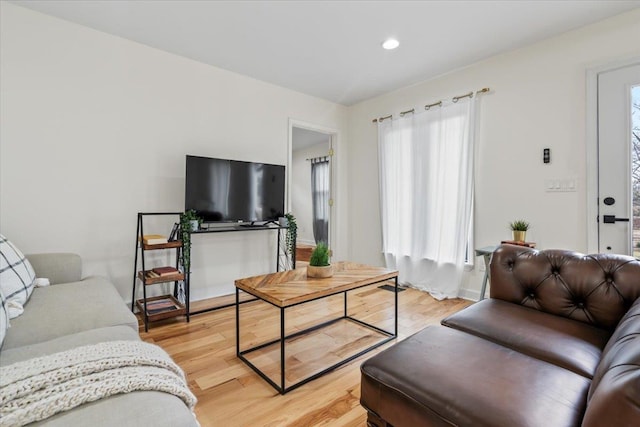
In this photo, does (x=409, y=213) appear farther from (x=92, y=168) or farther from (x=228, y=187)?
(x=92, y=168)

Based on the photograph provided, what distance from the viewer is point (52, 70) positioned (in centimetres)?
251

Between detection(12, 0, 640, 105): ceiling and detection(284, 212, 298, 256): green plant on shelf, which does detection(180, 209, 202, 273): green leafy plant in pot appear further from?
detection(12, 0, 640, 105): ceiling

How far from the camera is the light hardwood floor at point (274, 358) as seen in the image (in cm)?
155

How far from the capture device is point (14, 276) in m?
1.72

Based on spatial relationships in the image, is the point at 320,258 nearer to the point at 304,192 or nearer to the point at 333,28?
the point at 333,28

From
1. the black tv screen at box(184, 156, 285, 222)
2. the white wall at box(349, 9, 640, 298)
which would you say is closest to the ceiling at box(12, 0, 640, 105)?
the white wall at box(349, 9, 640, 298)

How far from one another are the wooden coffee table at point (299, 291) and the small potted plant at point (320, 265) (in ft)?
0.16

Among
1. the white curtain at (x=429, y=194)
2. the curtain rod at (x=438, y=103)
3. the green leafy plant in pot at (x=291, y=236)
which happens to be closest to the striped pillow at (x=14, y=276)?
the green leafy plant in pot at (x=291, y=236)

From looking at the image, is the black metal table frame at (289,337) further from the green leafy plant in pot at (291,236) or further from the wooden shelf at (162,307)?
the green leafy plant in pot at (291,236)

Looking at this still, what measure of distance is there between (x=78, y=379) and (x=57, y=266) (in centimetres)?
179

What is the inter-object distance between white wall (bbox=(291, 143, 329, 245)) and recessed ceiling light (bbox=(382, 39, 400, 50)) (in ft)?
13.5

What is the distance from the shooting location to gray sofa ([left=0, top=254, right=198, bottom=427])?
0.82 meters

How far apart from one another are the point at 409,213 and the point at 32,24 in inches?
156

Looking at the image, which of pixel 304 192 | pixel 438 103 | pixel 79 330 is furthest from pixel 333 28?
pixel 304 192
